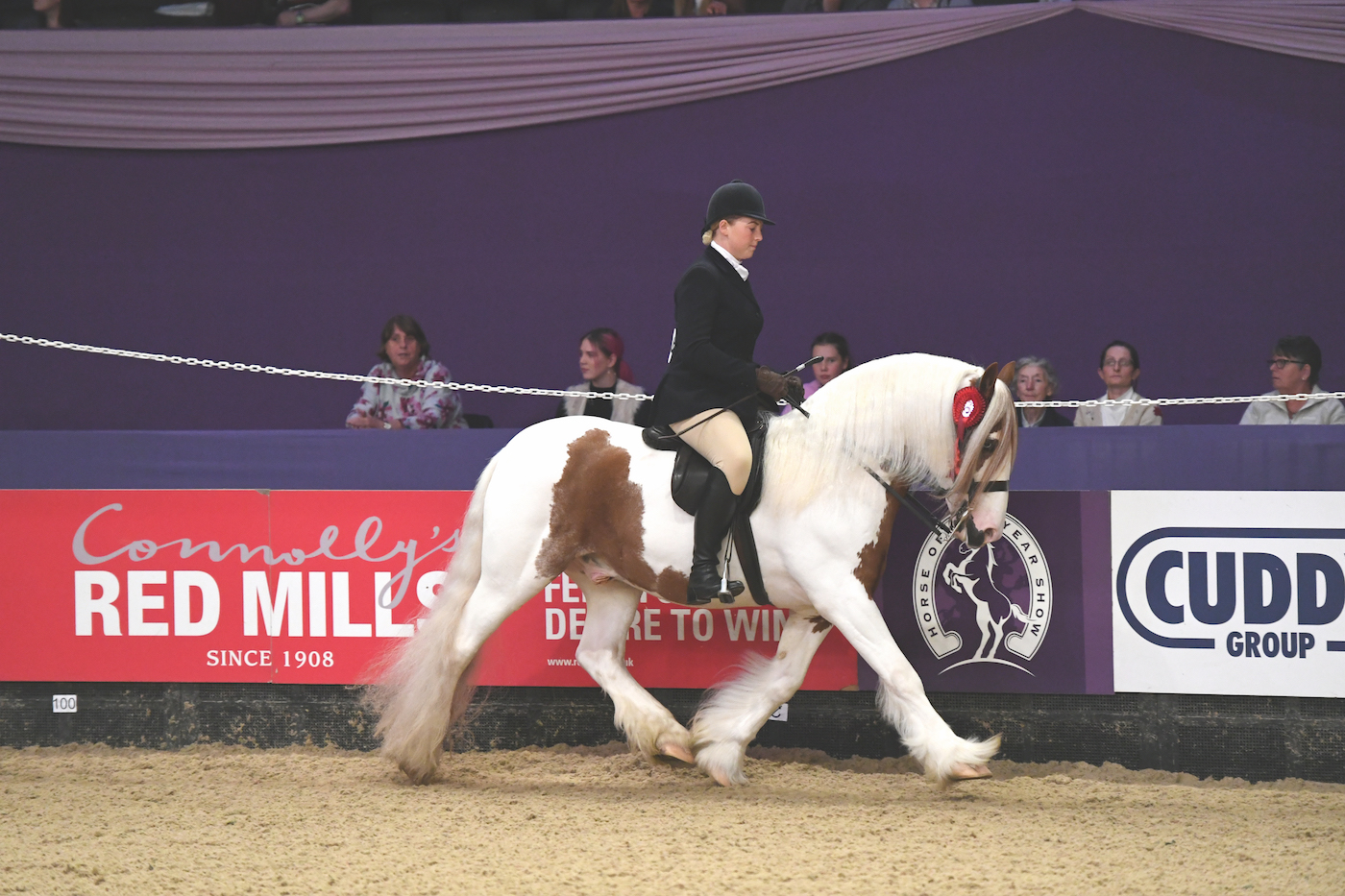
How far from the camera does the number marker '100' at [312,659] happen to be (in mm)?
5027

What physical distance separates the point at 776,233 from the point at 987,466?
4.31m

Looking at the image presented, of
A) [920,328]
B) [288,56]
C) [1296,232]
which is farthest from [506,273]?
[1296,232]

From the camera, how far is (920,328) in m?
8.00

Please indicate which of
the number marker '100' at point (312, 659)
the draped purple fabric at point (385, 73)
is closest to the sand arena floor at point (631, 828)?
the number marker '100' at point (312, 659)

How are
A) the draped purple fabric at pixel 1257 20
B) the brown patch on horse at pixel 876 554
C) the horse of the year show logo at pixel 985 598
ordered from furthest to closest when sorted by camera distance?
the draped purple fabric at pixel 1257 20, the horse of the year show logo at pixel 985 598, the brown patch on horse at pixel 876 554

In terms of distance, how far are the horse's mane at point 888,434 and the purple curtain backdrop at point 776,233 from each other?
156 inches

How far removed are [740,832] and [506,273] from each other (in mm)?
5409

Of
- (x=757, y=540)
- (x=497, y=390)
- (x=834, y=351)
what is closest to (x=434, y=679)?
(x=757, y=540)

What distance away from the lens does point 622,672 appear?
4500 mm

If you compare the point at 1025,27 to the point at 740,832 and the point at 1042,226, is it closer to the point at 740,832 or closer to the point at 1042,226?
the point at 1042,226

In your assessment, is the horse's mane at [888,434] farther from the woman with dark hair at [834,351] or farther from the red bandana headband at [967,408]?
the woman with dark hair at [834,351]

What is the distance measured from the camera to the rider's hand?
4.10m

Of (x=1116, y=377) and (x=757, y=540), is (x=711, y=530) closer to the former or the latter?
(x=757, y=540)

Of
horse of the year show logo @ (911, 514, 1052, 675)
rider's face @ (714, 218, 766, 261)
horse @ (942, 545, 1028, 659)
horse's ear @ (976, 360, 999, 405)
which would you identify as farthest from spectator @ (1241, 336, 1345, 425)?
rider's face @ (714, 218, 766, 261)
